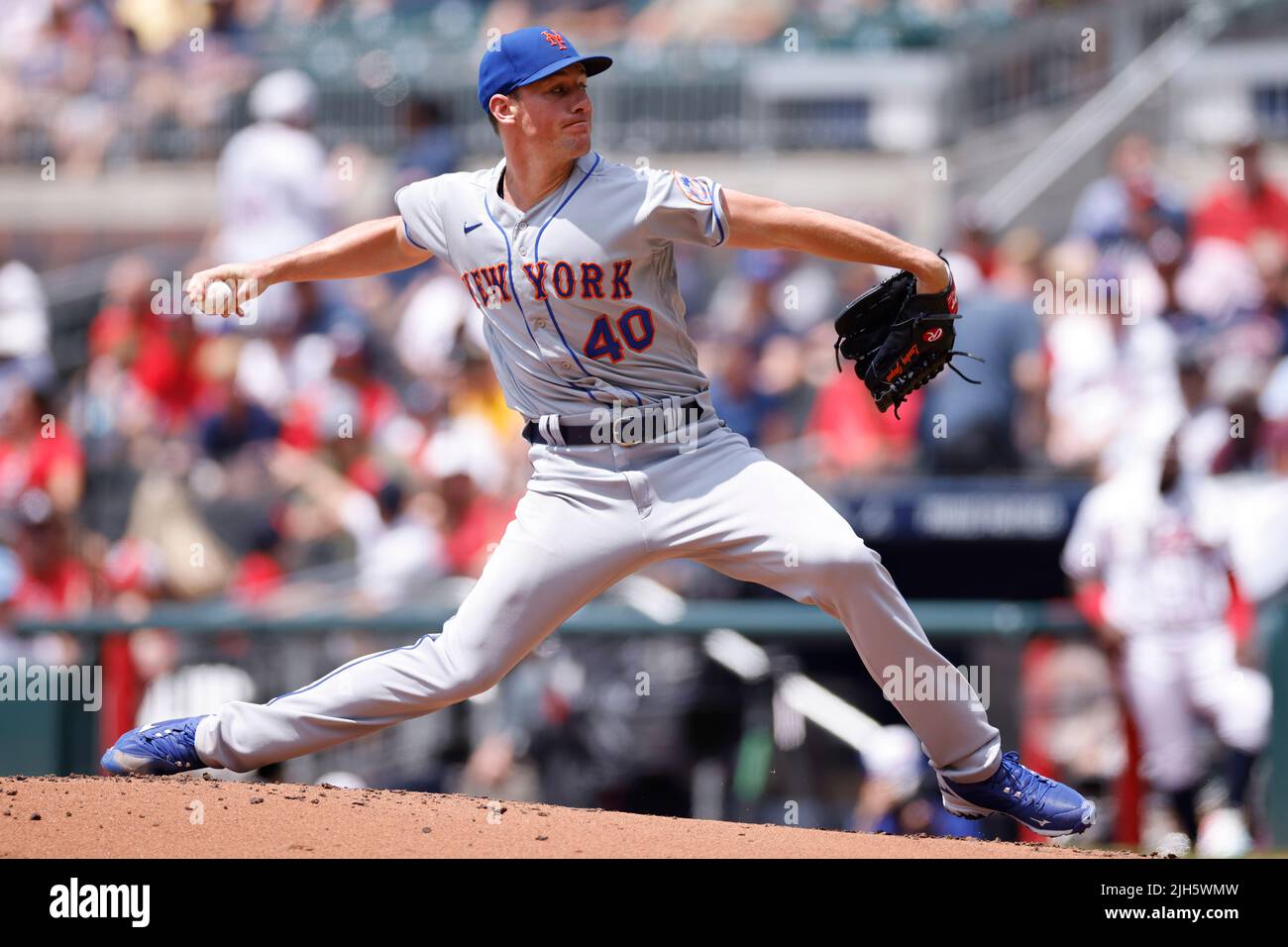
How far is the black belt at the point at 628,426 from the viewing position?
14.1 ft

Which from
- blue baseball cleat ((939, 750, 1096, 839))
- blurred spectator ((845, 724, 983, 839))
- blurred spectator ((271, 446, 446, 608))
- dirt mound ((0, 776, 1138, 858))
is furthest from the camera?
blurred spectator ((271, 446, 446, 608))

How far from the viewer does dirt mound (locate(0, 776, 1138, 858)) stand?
13.5 ft

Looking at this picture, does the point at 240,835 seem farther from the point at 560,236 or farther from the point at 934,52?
the point at 934,52

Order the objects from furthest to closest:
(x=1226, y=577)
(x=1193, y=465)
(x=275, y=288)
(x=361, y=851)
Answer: (x=275, y=288), (x=1193, y=465), (x=1226, y=577), (x=361, y=851)

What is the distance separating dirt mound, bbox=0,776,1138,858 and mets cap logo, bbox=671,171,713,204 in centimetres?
160

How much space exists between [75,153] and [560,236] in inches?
354

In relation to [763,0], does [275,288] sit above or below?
below

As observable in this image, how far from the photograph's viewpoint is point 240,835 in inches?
166

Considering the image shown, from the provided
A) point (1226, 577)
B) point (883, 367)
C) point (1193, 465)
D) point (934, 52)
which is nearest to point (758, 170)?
point (934, 52)

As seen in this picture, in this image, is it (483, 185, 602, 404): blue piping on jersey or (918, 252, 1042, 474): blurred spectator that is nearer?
(483, 185, 602, 404): blue piping on jersey

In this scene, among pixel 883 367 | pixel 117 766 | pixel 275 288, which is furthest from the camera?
pixel 275 288

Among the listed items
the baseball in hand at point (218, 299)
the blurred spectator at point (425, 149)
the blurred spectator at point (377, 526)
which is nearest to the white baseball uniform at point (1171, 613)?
the blurred spectator at point (377, 526)

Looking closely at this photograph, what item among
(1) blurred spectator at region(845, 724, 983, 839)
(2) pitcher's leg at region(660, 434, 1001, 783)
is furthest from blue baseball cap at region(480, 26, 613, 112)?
(1) blurred spectator at region(845, 724, 983, 839)

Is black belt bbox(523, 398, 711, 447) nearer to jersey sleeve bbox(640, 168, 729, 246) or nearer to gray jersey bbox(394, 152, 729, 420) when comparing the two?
gray jersey bbox(394, 152, 729, 420)
